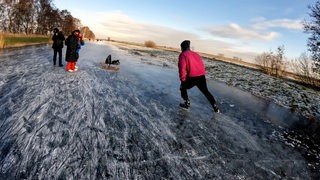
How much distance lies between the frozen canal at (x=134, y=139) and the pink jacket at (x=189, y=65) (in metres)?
0.99

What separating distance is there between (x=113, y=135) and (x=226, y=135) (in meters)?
2.39

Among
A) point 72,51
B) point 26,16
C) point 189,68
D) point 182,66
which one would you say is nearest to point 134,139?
point 182,66

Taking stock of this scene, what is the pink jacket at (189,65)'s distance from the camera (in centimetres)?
694

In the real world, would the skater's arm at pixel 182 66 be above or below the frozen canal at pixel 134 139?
above

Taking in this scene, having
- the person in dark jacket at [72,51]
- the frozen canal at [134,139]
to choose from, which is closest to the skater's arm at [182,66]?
the frozen canal at [134,139]

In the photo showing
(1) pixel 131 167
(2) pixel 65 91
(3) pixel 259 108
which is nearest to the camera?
(1) pixel 131 167

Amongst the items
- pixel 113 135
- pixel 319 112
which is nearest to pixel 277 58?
pixel 319 112

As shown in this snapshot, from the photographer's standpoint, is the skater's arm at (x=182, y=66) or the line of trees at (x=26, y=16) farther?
the line of trees at (x=26, y=16)

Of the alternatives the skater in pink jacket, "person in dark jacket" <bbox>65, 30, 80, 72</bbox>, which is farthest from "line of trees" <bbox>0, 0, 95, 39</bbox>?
the skater in pink jacket

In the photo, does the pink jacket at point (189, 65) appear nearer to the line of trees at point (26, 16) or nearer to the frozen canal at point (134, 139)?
the frozen canal at point (134, 139)

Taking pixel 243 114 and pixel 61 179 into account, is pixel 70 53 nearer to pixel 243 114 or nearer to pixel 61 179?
pixel 243 114

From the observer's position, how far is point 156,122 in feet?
19.1

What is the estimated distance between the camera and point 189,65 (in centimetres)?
700

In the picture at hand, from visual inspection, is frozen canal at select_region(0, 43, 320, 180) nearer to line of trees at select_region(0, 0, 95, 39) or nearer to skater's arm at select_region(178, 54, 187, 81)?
skater's arm at select_region(178, 54, 187, 81)
